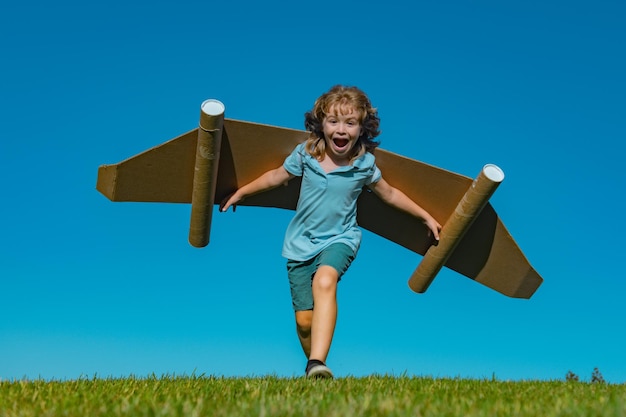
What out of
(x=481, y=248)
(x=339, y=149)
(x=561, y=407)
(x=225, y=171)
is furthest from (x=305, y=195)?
(x=561, y=407)

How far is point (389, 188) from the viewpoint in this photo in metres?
6.04

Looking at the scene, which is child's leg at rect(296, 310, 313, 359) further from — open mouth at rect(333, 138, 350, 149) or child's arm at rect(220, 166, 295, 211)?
open mouth at rect(333, 138, 350, 149)

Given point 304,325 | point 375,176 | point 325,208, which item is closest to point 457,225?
point 375,176

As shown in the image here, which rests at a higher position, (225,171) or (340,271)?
(225,171)

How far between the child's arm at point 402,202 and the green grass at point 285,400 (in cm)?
187

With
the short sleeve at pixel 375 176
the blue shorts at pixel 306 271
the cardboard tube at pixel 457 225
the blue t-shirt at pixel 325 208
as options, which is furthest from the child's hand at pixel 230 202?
the cardboard tube at pixel 457 225

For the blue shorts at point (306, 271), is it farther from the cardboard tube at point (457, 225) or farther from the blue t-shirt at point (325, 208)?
the cardboard tube at point (457, 225)

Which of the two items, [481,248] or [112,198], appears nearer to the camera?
[112,198]

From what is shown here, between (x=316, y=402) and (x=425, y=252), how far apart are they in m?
3.44

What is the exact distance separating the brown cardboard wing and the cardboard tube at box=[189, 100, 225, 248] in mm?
261

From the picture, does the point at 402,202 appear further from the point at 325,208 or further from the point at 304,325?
the point at 304,325

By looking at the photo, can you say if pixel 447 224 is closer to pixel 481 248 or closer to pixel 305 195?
pixel 481 248

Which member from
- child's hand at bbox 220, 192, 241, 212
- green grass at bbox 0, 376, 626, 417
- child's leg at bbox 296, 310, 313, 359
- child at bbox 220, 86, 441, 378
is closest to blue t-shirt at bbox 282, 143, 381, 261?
child at bbox 220, 86, 441, 378

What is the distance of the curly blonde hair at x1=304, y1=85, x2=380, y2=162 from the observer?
5544 millimetres
